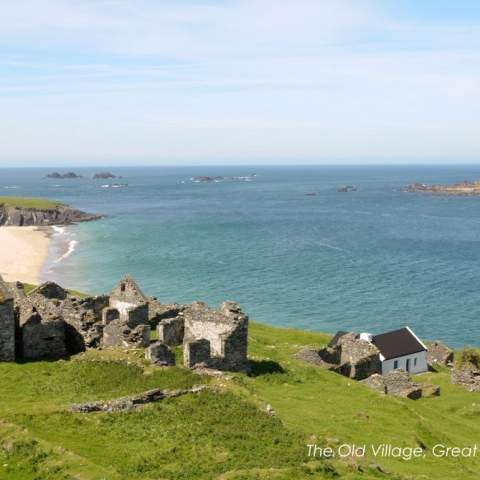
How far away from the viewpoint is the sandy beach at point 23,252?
408 ft

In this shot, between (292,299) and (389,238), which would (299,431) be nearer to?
(292,299)

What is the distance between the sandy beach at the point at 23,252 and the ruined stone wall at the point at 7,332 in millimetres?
80081

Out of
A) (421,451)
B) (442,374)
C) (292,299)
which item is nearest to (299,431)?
(421,451)

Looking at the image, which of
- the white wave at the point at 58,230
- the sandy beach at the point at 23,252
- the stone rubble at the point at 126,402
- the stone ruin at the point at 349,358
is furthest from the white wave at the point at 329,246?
the stone rubble at the point at 126,402

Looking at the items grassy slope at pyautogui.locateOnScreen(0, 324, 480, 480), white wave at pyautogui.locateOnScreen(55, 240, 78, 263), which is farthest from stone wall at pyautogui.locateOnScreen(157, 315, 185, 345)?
white wave at pyautogui.locateOnScreen(55, 240, 78, 263)

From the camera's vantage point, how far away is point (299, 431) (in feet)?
91.0

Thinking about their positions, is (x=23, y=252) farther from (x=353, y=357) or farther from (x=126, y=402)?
(x=126, y=402)

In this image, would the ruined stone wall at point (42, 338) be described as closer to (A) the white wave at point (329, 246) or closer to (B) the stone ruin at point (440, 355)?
(B) the stone ruin at point (440, 355)

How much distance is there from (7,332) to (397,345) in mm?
39362

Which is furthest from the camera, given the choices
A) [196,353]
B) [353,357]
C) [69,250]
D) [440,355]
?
[69,250]

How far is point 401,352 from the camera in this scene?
59.1 meters

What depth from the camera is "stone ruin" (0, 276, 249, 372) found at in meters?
34.8

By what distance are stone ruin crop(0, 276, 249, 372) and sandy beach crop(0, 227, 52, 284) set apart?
76.3 metres

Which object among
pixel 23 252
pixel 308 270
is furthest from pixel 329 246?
pixel 23 252
